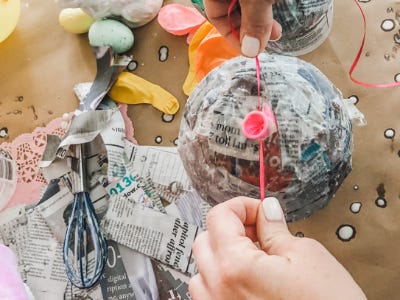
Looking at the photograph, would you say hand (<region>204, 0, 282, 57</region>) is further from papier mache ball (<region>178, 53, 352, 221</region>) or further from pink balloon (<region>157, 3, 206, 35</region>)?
pink balloon (<region>157, 3, 206, 35</region>)

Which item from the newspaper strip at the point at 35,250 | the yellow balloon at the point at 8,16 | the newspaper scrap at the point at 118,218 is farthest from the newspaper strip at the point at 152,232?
the yellow balloon at the point at 8,16

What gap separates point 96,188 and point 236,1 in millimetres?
541

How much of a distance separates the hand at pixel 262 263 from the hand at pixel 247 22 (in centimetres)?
22

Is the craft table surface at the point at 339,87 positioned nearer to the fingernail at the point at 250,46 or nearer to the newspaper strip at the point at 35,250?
the newspaper strip at the point at 35,250

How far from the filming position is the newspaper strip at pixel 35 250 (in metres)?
1.08

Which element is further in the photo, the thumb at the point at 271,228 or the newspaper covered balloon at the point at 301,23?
the newspaper covered balloon at the point at 301,23

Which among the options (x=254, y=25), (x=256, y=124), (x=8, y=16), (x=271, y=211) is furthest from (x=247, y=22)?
(x=8, y=16)

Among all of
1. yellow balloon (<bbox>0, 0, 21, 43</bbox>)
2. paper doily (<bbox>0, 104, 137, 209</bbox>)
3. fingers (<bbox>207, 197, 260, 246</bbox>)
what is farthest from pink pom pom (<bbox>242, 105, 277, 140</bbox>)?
yellow balloon (<bbox>0, 0, 21, 43</bbox>)

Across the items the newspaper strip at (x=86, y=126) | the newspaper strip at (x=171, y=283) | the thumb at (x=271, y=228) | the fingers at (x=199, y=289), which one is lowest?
the newspaper strip at (x=171, y=283)

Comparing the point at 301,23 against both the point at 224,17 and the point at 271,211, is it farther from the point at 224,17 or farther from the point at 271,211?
the point at 271,211

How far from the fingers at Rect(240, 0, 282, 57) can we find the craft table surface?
1.35 feet

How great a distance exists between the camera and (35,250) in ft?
3.61

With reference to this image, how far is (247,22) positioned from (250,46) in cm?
3

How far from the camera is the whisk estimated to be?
105 centimetres
